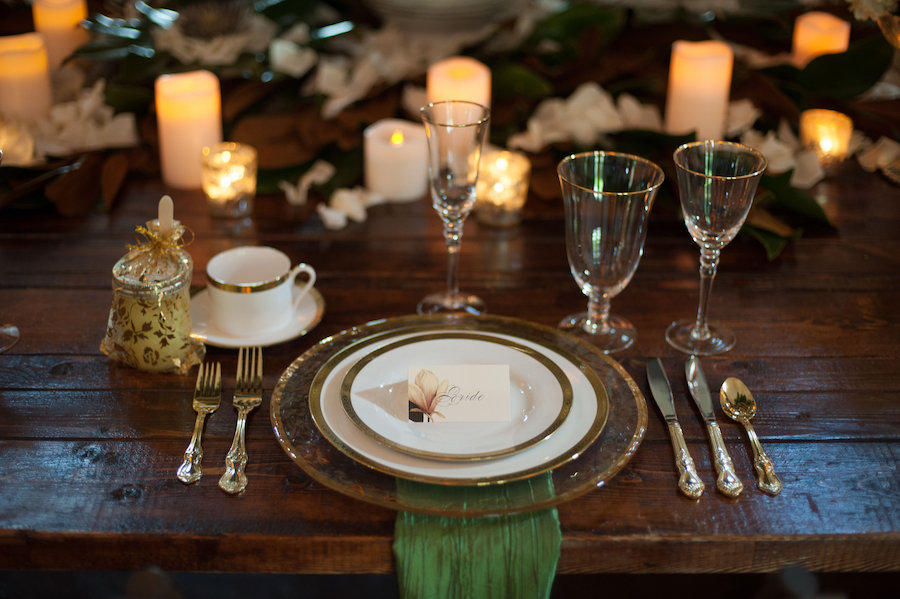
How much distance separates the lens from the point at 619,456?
3.00ft

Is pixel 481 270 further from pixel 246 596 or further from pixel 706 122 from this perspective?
pixel 246 596

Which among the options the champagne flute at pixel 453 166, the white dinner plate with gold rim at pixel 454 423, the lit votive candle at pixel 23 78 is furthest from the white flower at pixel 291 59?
the white dinner plate with gold rim at pixel 454 423

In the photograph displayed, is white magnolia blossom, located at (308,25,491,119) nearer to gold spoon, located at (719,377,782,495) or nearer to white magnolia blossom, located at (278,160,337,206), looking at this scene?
white magnolia blossom, located at (278,160,337,206)

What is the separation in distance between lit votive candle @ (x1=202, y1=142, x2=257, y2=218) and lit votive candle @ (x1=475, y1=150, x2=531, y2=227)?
0.38 meters

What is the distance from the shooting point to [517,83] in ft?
5.68

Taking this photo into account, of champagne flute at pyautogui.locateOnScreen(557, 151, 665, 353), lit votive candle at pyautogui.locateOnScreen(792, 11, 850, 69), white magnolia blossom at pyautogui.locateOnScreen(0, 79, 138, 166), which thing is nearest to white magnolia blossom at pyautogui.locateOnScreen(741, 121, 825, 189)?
lit votive candle at pyautogui.locateOnScreen(792, 11, 850, 69)

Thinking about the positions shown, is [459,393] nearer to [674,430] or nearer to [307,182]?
[674,430]

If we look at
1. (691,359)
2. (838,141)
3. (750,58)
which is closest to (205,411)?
(691,359)

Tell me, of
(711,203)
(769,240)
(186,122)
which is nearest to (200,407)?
(711,203)

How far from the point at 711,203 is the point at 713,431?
274 mm

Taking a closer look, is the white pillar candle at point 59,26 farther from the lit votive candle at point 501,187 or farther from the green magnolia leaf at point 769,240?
the green magnolia leaf at point 769,240

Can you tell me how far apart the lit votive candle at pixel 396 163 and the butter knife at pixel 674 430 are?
0.63 meters

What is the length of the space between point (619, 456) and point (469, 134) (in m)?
0.46

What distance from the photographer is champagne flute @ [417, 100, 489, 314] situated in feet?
3.77
